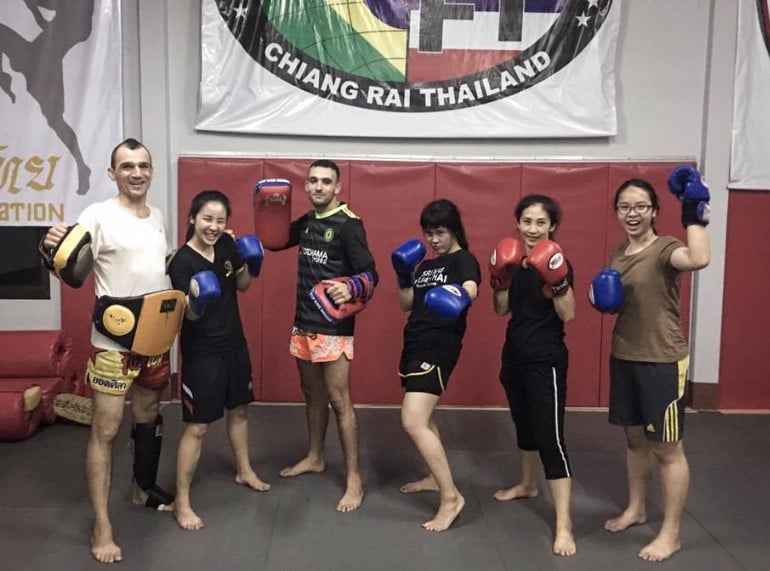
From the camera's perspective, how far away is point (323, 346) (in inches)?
113

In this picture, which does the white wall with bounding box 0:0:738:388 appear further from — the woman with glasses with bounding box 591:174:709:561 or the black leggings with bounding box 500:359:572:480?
the black leggings with bounding box 500:359:572:480

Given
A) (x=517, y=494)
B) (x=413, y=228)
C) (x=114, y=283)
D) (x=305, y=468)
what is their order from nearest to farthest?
1. (x=114, y=283)
2. (x=517, y=494)
3. (x=305, y=468)
4. (x=413, y=228)

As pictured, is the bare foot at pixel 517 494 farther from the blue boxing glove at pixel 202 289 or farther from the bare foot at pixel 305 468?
the blue boxing glove at pixel 202 289

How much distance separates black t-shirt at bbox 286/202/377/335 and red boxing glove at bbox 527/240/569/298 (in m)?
0.72

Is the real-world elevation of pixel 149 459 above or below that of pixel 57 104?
below

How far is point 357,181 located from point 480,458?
1.84 metres

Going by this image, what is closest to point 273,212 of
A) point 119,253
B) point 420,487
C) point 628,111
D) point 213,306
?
→ point 213,306

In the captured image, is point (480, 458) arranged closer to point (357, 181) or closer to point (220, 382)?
point (220, 382)

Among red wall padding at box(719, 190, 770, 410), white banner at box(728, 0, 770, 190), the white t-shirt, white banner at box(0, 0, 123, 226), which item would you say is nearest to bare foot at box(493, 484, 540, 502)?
the white t-shirt

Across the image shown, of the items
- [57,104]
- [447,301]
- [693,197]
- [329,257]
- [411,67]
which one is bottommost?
[447,301]

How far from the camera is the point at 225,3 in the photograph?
4129mm

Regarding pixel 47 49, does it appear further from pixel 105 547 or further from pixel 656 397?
pixel 656 397

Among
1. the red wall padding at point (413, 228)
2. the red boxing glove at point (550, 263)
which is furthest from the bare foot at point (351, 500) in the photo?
the red wall padding at point (413, 228)

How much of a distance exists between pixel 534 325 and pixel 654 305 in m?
0.43
